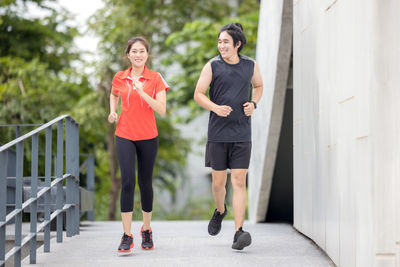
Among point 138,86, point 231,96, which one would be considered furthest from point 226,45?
point 138,86

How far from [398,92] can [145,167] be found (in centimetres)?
228

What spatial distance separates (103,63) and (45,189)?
40.0 ft

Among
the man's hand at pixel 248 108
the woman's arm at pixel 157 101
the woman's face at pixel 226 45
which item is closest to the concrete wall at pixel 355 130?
the man's hand at pixel 248 108

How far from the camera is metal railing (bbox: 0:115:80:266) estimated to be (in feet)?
14.5

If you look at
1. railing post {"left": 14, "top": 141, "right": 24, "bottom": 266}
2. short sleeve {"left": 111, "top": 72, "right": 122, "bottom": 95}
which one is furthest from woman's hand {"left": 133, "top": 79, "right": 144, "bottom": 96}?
railing post {"left": 14, "top": 141, "right": 24, "bottom": 266}

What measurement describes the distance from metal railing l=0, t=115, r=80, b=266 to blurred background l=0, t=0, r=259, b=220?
27.3 feet

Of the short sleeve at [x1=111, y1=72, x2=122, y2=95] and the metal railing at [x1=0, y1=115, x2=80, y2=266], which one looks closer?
the metal railing at [x1=0, y1=115, x2=80, y2=266]

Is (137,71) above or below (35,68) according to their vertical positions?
below

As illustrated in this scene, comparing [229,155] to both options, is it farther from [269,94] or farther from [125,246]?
[269,94]

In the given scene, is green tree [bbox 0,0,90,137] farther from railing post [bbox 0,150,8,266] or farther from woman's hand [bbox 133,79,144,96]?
railing post [bbox 0,150,8,266]

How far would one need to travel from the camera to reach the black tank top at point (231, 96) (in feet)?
18.2

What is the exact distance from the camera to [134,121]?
5.34 metres

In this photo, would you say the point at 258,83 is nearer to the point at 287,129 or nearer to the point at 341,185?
the point at 341,185

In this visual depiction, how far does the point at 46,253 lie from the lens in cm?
569
